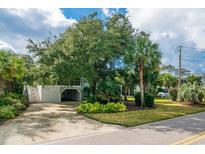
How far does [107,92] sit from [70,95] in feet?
43.3

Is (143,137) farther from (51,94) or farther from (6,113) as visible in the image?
(51,94)

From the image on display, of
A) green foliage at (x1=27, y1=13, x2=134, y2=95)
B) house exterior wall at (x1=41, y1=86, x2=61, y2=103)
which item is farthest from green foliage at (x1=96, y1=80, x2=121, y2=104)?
house exterior wall at (x1=41, y1=86, x2=61, y2=103)

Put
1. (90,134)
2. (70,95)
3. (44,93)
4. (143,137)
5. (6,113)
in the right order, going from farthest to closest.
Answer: (70,95) → (44,93) → (6,113) → (90,134) → (143,137)

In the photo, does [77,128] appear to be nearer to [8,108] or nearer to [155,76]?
[8,108]

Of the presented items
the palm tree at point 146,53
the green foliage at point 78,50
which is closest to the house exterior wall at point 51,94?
the green foliage at point 78,50

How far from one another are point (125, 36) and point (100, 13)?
3116mm

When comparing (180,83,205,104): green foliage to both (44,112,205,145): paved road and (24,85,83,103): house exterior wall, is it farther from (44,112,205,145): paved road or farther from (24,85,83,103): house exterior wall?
(24,85,83,103): house exterior wall

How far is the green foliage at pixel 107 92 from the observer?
18.5 meters

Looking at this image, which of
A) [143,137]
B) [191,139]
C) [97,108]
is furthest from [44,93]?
[191,139]

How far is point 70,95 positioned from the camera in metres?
31.0

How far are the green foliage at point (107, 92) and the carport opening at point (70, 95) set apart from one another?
430 inches

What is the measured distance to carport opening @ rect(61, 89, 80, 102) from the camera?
29966 mm

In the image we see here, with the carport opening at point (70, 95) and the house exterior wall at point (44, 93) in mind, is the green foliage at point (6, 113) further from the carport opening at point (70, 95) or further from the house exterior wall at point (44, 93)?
the carport opening at point (70, 95)

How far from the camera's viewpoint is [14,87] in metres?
28.5
